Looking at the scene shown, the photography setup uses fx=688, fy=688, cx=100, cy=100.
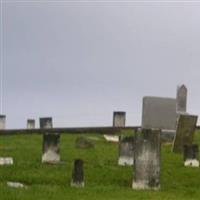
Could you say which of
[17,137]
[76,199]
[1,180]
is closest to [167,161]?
[1,180]

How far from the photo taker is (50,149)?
1781 centimetres

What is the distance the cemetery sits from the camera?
43.0 feet

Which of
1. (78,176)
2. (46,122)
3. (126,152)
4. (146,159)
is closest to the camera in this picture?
(78,176)

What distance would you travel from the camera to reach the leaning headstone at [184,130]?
2248cm

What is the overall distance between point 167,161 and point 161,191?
4.95 metres

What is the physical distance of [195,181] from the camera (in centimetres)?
1528

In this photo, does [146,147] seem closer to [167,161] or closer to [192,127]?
[167,161]

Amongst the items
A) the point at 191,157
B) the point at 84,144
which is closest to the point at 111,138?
the point at 84,144

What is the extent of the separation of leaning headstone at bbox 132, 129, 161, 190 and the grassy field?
298 mm

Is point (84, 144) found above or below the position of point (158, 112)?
below

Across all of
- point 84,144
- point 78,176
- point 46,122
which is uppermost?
point 46,122

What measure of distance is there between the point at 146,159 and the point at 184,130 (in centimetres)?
859

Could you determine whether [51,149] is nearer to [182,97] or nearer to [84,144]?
[84,144]

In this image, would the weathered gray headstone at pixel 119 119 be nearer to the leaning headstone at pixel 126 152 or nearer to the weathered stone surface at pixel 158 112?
the weathered stone surface at pixel 158 112
